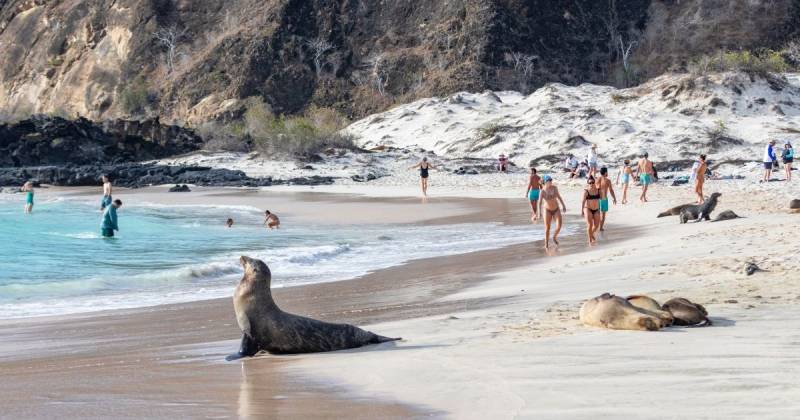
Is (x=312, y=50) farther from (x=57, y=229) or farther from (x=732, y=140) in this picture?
(x=57, y=229)

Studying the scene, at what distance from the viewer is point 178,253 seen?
59.6ft

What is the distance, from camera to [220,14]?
227ft

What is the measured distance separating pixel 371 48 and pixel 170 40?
43.9 ft

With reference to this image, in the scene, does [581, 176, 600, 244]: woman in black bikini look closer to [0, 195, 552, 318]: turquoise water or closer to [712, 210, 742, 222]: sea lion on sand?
[0, 195, 552, 318]: turquoise water

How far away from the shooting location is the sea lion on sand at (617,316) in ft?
23.2

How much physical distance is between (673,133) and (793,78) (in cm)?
943

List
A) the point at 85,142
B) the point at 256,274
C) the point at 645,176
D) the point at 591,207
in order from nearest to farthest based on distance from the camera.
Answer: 1. the point at 256,274
2. the point at 591,207
3. the point at 645,176
4. the point at 85,142

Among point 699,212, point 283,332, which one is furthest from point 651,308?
point 699,212

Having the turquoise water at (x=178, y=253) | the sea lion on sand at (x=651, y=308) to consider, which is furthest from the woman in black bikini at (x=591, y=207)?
the sea lion on sand at (x=651, y=308)

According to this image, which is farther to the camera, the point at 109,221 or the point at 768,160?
the point at 768,160

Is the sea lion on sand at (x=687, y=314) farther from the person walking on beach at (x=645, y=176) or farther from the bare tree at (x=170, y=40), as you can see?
the bare tree at (x=170, y=40)

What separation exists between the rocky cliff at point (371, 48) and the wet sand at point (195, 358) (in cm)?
4621

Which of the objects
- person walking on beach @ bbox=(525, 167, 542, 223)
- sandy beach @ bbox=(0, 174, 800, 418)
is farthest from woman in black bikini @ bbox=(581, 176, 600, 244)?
person walking on beach @ bbox=(525, 167, 542, 223)

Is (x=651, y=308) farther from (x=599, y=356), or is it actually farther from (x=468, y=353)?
(x=468, y=353)
